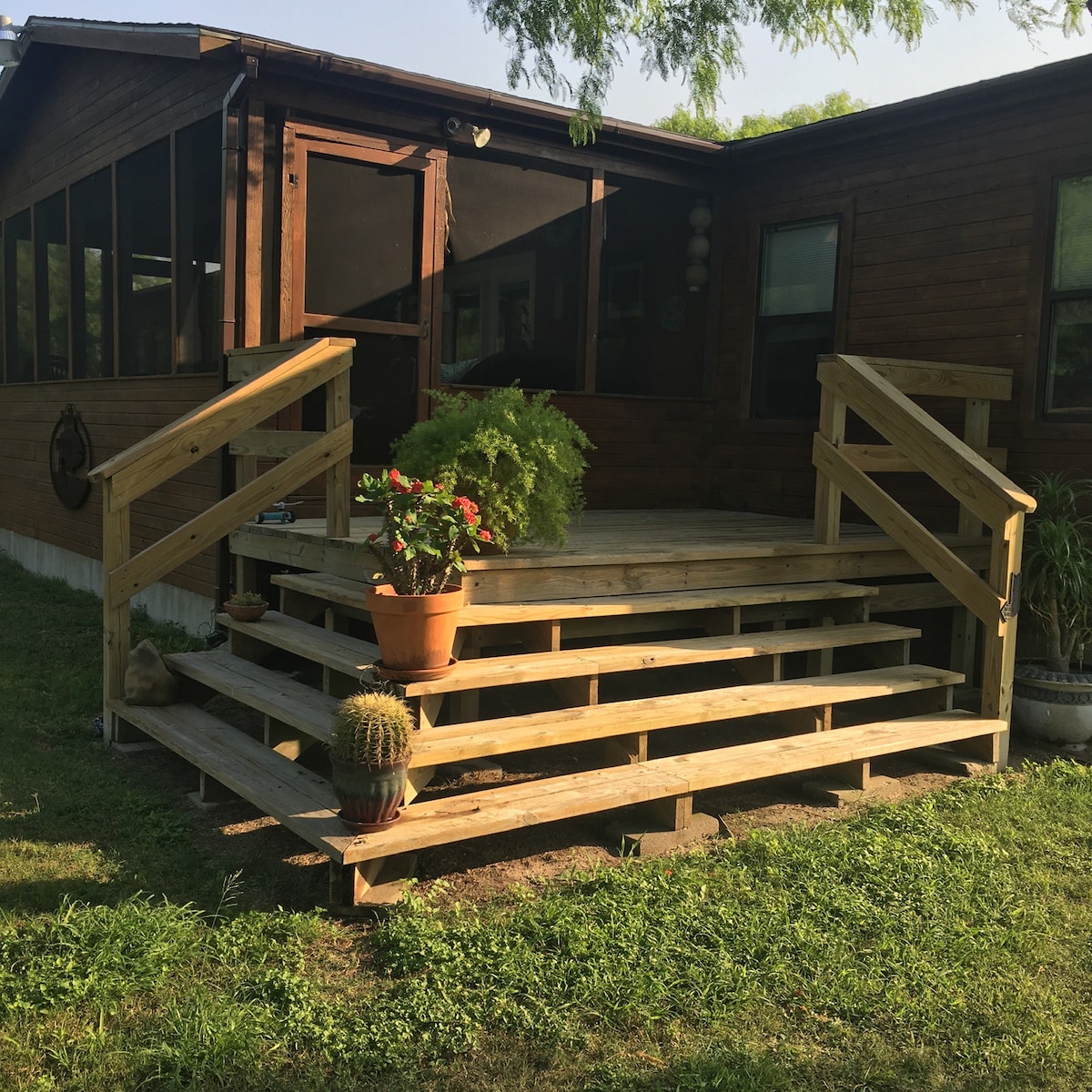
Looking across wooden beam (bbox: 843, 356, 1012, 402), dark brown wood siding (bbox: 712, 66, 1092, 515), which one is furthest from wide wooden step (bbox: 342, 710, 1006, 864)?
dark brown wood siding (bbox: 712, 66, 1092, 515)

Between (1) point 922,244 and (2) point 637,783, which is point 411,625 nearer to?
(2) point 637,783

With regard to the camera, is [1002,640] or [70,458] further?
[70,458]

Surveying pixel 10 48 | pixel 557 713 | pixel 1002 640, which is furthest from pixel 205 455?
pixel 10 48

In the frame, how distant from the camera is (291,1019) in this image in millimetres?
2621

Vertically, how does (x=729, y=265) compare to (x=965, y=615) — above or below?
above

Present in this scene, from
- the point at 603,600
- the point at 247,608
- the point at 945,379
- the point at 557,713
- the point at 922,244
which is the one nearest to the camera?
the point at 557,713

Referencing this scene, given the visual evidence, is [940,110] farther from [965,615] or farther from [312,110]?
[312,110]

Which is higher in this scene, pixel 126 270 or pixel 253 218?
pixel 253 218

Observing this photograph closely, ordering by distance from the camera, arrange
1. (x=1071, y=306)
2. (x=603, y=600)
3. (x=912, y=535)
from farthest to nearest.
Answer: (x=1071, y=306), (x=912, y=535), (x=603, y=600)

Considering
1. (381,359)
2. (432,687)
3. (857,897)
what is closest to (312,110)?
(381,359)

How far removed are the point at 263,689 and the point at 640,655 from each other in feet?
4.93

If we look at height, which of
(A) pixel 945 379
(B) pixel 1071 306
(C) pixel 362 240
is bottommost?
(A) pixel 945 379

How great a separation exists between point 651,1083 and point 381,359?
4.84m

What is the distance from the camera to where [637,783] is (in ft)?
12.4
